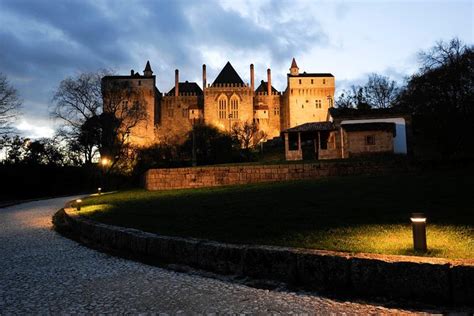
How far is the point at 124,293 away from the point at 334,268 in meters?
2.39

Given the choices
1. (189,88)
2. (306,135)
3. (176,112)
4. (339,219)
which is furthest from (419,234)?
(189,88)

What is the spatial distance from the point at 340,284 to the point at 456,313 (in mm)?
1146

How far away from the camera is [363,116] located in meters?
28.3

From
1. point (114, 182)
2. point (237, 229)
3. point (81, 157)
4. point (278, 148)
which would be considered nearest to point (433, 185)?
point (237, 229)

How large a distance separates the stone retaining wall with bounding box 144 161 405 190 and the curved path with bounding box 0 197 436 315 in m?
12.1

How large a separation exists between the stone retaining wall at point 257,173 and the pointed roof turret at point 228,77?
188 ft

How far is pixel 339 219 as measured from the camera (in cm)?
705

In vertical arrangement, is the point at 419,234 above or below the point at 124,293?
above

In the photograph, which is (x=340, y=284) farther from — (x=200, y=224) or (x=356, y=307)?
(x=200, y=224)

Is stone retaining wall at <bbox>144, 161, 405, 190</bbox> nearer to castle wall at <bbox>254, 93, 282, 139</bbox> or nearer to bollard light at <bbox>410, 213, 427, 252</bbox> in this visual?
bollard light at <bbox>410, 213, 427, 252</bbox>

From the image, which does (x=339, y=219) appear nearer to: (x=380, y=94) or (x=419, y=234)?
(x=419, y=234)

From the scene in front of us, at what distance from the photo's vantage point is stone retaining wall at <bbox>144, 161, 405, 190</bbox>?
57.5ft

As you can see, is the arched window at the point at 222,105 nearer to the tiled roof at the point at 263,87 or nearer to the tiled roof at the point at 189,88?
the tiled roof at the point at 189,88

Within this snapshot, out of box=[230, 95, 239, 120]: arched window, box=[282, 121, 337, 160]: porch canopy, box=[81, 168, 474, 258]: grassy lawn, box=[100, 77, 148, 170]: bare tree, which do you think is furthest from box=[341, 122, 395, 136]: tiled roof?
box=[230, 95, 239, 120]: arched window
